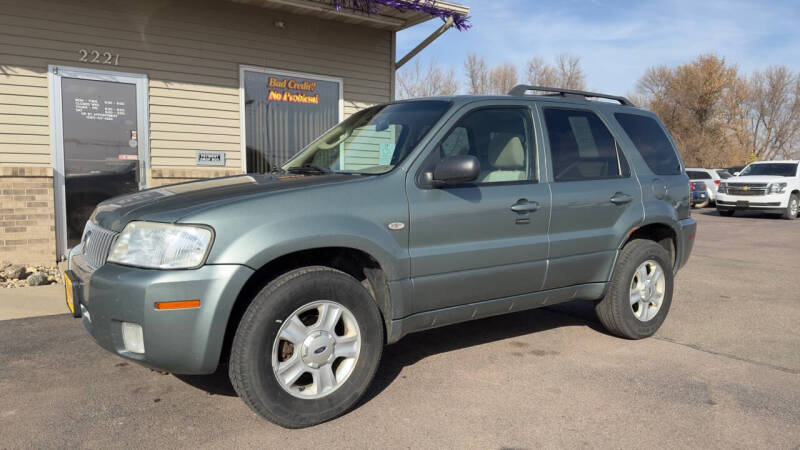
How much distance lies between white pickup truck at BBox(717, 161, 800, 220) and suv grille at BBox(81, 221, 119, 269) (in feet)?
61.1

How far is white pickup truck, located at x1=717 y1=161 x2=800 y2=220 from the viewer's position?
17453 mm

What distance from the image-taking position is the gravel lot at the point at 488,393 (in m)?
3.04

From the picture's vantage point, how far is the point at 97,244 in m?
3.25

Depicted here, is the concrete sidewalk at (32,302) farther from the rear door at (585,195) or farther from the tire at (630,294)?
the tire at (630,294)

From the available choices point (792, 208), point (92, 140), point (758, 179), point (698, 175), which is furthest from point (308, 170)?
point (698, 175)

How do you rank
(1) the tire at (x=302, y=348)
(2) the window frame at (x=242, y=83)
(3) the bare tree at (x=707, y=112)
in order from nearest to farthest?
(1) the tire at (x=302, y=348) < (2) the window frame at (x=242, y=83) < (3) the bare tree at (x=707, y=112)

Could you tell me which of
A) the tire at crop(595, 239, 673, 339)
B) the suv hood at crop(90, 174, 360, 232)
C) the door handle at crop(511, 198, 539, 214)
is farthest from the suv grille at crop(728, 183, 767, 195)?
the suv hood at crop(90, 174, 360, 232)

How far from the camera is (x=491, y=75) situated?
47281 mm

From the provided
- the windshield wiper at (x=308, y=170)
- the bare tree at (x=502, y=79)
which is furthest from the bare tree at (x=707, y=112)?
the windshield wiper at (x=308, y=170)

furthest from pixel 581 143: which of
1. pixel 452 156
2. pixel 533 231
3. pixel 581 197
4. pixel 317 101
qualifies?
pixel 317 101

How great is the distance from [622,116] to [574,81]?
45.1 metres

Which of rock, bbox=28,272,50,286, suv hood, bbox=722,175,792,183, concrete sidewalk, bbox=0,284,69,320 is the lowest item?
concrete sidewalk, bbox=0,284,69,320

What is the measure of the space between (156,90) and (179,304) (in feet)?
20.8

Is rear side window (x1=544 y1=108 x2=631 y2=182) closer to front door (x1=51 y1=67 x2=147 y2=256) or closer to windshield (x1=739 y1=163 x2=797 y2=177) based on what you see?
front door (x1=51 y1=67 x2=147 y2=256)
